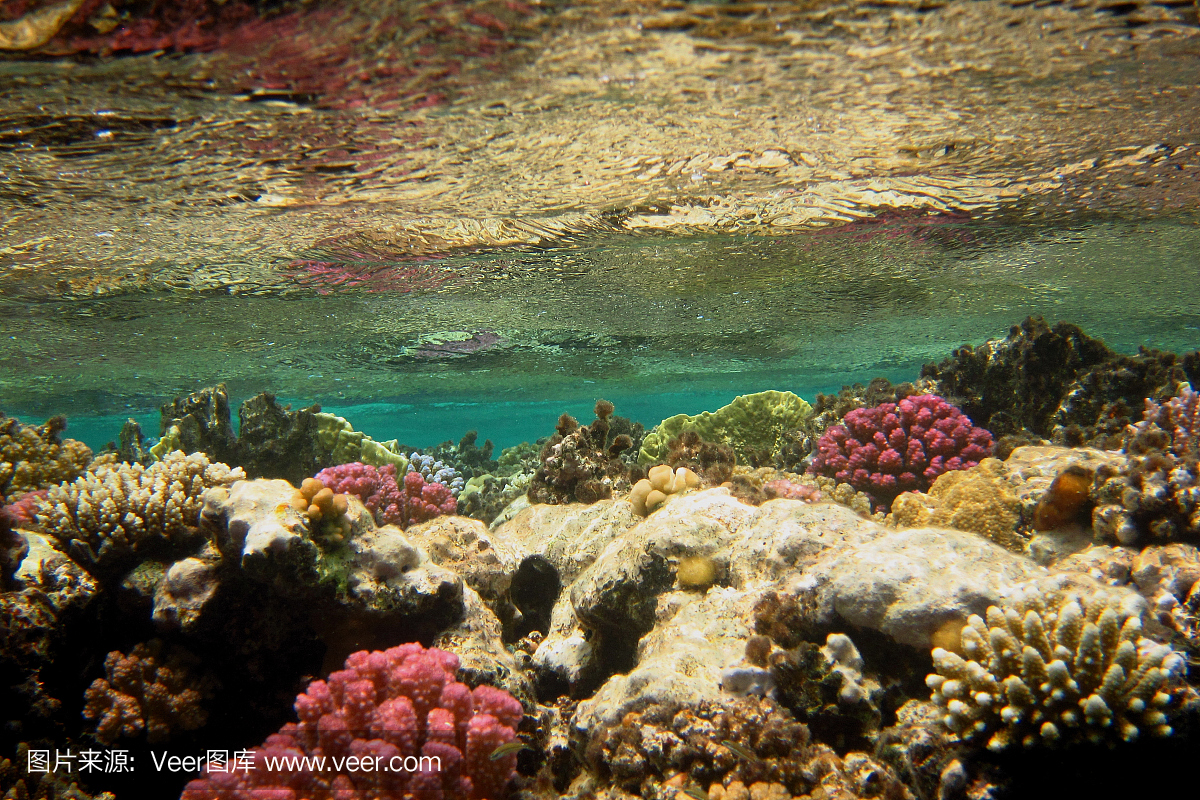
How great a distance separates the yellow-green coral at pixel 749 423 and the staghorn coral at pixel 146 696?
25.7 feet

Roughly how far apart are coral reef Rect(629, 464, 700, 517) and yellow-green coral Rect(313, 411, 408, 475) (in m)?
4.84

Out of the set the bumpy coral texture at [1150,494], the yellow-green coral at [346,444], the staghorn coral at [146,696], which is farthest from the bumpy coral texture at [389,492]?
the bumpy coral texture at [1150,494]

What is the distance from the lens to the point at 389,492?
8477mm

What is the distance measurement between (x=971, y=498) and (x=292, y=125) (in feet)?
30.0

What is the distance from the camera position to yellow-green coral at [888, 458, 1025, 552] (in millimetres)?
5871

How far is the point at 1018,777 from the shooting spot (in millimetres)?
3164

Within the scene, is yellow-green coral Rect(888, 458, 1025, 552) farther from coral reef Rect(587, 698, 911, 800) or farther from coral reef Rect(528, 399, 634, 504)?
coral reef Rect(528, 399, 634, 504)

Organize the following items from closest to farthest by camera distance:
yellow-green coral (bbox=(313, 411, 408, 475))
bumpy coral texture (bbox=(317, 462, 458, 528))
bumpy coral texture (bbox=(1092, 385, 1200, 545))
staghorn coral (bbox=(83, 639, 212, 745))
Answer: staghorn coral (bbox=(83, 639, 212, 745)) → bumpy coral texture (bbox=(1092, 385, 1200, 545)) → bumpy coral texture (bbox=(317, 462, 458, 528)) → yellow-green coral (bbox=(313, 411, 408, 475))

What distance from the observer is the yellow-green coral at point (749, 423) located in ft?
36.9

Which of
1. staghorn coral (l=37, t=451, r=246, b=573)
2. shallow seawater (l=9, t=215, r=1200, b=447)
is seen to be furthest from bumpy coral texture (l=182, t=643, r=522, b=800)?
shallow seawater (l=9, t=215, r=1200, b=447)

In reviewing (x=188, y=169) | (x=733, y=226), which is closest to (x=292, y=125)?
(x=188, y=169)

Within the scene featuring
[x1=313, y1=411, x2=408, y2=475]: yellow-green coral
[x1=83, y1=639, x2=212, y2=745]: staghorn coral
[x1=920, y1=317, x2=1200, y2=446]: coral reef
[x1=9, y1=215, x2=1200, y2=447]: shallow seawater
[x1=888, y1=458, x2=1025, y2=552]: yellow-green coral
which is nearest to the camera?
[x1=83, y1=639, x2=212, y2=745]: staghorn coral

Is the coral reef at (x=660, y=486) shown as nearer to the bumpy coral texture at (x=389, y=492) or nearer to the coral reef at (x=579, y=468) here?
the coral reef at (x=579, y=468)

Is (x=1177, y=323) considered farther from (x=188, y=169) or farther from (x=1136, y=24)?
(x=188, y=169)
